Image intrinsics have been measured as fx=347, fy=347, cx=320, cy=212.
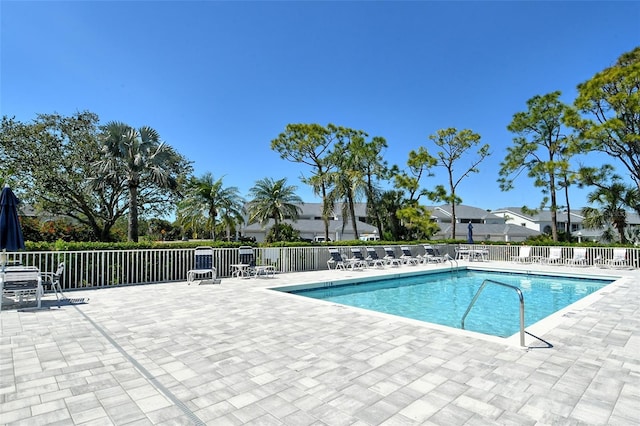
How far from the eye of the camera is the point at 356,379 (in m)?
3.60

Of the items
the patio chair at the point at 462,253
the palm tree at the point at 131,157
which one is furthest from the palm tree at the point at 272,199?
the patio chair at the point at 462,253

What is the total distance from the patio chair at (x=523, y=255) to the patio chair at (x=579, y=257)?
5.74 ft

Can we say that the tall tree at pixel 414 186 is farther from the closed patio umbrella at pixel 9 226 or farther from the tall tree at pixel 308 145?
the closed patio umbrella at pixel 9 226

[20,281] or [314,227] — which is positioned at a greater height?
[314,227]

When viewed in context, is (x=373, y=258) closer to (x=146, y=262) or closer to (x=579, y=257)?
(x=146, y=262)

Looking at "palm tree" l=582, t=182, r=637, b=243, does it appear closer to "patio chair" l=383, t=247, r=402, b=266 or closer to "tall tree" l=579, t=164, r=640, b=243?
"tall tree" l=579, t=164, r=640, b=243

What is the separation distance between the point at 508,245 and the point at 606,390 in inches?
726

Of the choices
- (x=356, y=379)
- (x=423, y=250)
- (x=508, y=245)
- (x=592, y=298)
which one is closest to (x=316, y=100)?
(x=423, y=250)

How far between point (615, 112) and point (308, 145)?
20.7 metres

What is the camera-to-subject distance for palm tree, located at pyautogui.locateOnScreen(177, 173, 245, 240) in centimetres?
2747

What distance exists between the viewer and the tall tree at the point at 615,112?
20.6 m

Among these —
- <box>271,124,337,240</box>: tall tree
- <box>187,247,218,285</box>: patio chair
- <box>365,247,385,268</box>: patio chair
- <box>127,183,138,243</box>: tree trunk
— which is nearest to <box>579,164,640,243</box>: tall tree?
<box>365,247,385,268</box>: patio chair

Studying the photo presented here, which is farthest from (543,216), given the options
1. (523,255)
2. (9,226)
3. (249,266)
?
(9,226)

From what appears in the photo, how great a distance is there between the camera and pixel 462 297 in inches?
420
